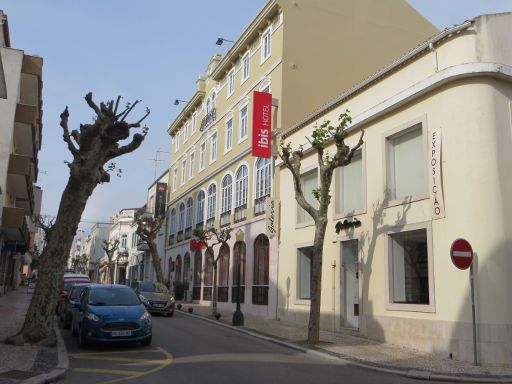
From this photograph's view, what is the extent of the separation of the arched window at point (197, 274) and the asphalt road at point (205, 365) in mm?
21527

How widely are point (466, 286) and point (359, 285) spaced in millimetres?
4757

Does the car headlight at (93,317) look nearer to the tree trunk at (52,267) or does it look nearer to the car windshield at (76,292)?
the tree trunk at (52,267)

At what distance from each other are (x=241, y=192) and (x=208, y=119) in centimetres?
954

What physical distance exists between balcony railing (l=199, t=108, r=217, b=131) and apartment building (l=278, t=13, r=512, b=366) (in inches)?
722

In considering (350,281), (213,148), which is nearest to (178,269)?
(213,148)

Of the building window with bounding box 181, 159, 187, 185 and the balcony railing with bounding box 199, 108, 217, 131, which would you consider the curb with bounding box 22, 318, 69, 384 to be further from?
the building window with bounding box 181, 159, 187, 185

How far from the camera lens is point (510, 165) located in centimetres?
1313

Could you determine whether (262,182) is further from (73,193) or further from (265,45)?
(73,193)

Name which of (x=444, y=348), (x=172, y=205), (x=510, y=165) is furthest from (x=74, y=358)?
(x=172, y=205)

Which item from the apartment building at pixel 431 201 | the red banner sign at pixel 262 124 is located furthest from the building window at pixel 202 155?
the apartment building at pixel 431 201

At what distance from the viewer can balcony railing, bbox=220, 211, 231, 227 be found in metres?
31.9

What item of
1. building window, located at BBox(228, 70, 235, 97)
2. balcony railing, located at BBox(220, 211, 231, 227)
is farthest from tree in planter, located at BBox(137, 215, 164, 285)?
building window, located at BBox(228, 70, 235, 97)

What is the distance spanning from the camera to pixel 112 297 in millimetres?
13945

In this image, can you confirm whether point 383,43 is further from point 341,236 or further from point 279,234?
point 341,236
